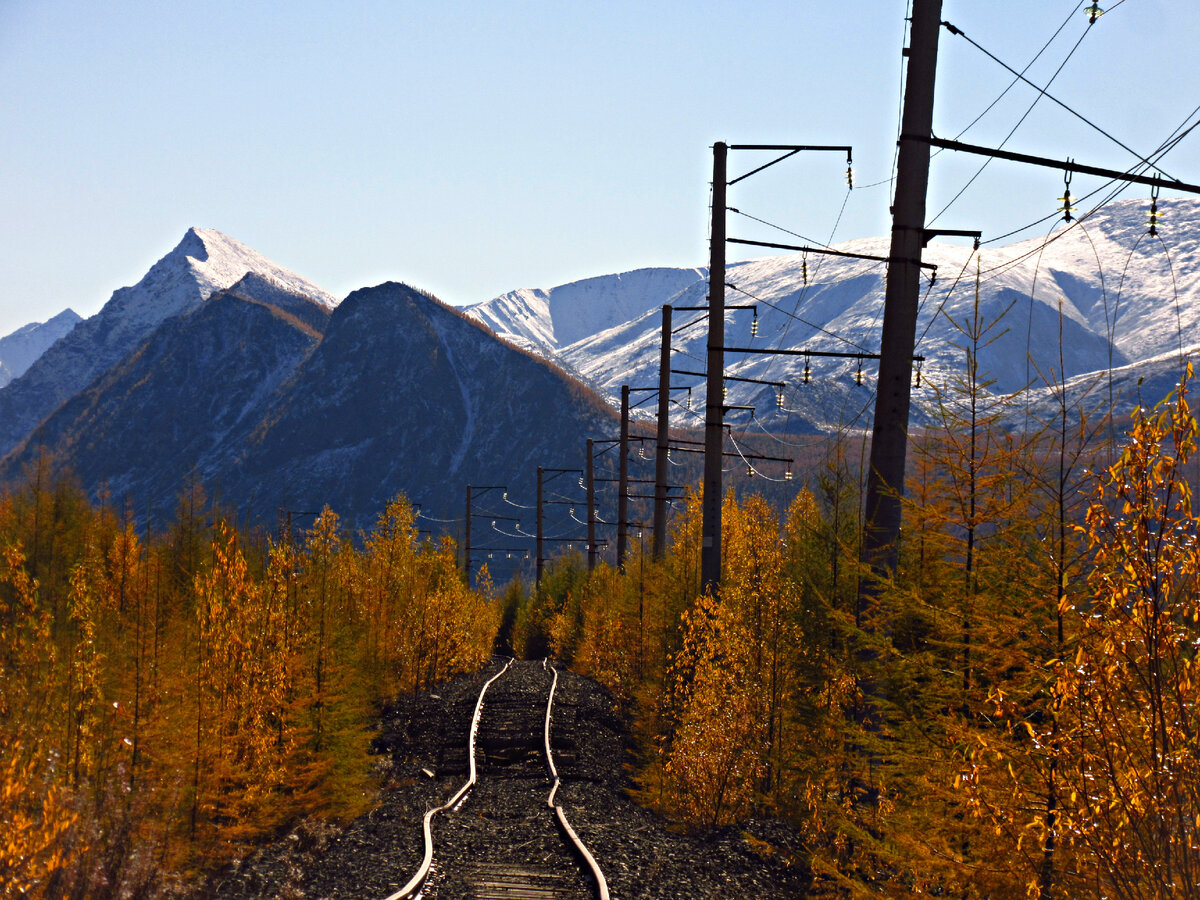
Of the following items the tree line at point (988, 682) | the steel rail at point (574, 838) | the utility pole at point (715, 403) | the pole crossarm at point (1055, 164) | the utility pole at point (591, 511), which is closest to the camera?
the tree line at point (988, 682)

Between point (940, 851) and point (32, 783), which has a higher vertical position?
point (940, 851)

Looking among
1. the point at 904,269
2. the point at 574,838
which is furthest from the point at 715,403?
the point at 904,269

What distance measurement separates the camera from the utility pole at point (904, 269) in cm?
835

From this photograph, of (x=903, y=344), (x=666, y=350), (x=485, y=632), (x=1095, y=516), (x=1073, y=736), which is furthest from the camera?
(x=485, y=632)

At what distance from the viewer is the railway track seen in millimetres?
10344

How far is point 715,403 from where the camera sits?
51.9 feet

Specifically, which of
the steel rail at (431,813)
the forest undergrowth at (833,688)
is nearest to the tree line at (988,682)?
the forest undergrowth at (833,688)

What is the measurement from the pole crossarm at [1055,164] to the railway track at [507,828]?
7.79 m

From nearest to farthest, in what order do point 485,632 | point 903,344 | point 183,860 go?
point 903,344, point 183,860, point 485,632

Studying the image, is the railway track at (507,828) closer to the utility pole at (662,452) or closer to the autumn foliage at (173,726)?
the autumn foliage at (173,726)

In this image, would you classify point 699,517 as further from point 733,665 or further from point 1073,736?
point 1073,736

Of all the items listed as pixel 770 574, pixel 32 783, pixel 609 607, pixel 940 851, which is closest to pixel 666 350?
pixel 609 607

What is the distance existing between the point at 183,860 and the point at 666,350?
15.4 m

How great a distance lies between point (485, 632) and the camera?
41.5 metres
